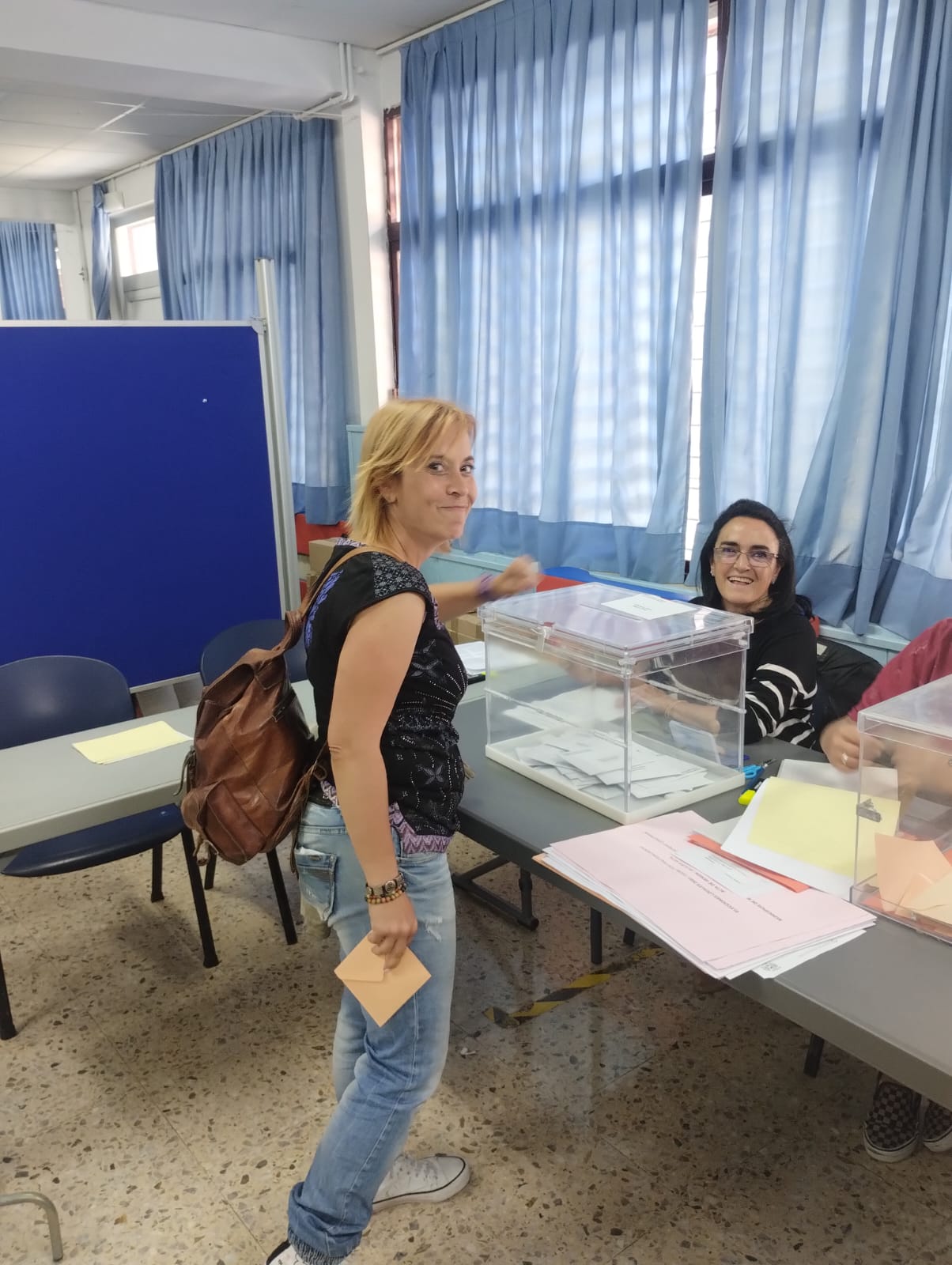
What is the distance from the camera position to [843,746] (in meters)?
1.54

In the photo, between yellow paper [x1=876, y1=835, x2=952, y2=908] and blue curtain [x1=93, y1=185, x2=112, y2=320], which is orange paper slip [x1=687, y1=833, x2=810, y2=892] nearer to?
yellow paper [x1=876, y1=835, x2=952, y2=908]

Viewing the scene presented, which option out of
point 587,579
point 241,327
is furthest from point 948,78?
point 241,327

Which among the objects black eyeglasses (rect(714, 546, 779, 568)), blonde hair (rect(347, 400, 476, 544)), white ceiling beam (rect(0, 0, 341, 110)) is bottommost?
black eyeglasses (rect(714, 546, 779, 568))

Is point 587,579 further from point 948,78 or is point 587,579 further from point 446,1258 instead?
point 446,1258

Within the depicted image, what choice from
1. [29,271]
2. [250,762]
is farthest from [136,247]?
[250,762]

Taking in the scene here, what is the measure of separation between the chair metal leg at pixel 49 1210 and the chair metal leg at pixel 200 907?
32.5 inches

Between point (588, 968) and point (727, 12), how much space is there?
9.96ft

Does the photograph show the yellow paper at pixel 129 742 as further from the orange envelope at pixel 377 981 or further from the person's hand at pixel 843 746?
the person's hand at pixel 843 746

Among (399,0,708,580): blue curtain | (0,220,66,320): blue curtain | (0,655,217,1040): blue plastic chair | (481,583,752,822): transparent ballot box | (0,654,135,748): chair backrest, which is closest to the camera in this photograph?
(481,583,752,822): transparent ballot box

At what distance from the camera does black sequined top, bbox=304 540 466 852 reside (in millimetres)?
1179

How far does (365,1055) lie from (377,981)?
174 mm

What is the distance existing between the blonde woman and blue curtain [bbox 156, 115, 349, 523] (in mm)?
3896

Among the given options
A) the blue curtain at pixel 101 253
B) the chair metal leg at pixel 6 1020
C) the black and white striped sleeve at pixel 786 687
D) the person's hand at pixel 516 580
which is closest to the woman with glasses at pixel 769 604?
the black and white striped sleeve at pixel 786 687

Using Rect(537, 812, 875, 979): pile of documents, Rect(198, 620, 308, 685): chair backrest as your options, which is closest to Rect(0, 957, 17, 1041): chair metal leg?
Rect(198, 620, 308, 685): chair backrest
